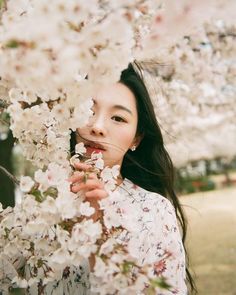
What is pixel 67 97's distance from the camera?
71.9 inches

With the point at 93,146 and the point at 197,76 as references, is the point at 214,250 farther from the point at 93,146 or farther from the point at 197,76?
the point at 93,146

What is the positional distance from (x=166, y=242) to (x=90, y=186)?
760 mm

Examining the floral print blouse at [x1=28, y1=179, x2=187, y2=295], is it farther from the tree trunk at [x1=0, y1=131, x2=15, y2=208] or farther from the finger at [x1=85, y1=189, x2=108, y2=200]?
the tree trunk at [x1=0, y1=131, x2=15, y2=208]

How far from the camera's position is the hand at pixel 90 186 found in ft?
6.30

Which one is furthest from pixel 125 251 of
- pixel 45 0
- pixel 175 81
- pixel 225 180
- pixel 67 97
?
pixel 225 180

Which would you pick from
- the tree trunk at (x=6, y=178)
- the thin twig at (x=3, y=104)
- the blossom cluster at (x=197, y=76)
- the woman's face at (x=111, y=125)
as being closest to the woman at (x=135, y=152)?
the woman's face at (x=111, y=125)

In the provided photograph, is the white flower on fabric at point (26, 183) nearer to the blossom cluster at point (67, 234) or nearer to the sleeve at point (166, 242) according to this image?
the blossom cluster at point (67, 234)

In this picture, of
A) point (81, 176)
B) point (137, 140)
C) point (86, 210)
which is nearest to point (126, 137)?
point (137, 140)

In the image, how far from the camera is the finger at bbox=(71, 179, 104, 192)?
6.27ft

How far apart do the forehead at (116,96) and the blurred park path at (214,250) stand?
1.42 metres

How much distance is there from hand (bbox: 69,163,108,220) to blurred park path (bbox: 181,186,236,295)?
2012 millimetres

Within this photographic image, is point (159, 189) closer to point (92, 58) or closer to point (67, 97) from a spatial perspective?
point (67, 97)

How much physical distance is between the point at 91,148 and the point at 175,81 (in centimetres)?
371

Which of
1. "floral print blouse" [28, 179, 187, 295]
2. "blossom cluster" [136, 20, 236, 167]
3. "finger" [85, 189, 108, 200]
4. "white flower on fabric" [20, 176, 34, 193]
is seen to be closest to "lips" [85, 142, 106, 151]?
"floral print blouse" [28, 179, 187, 295]
